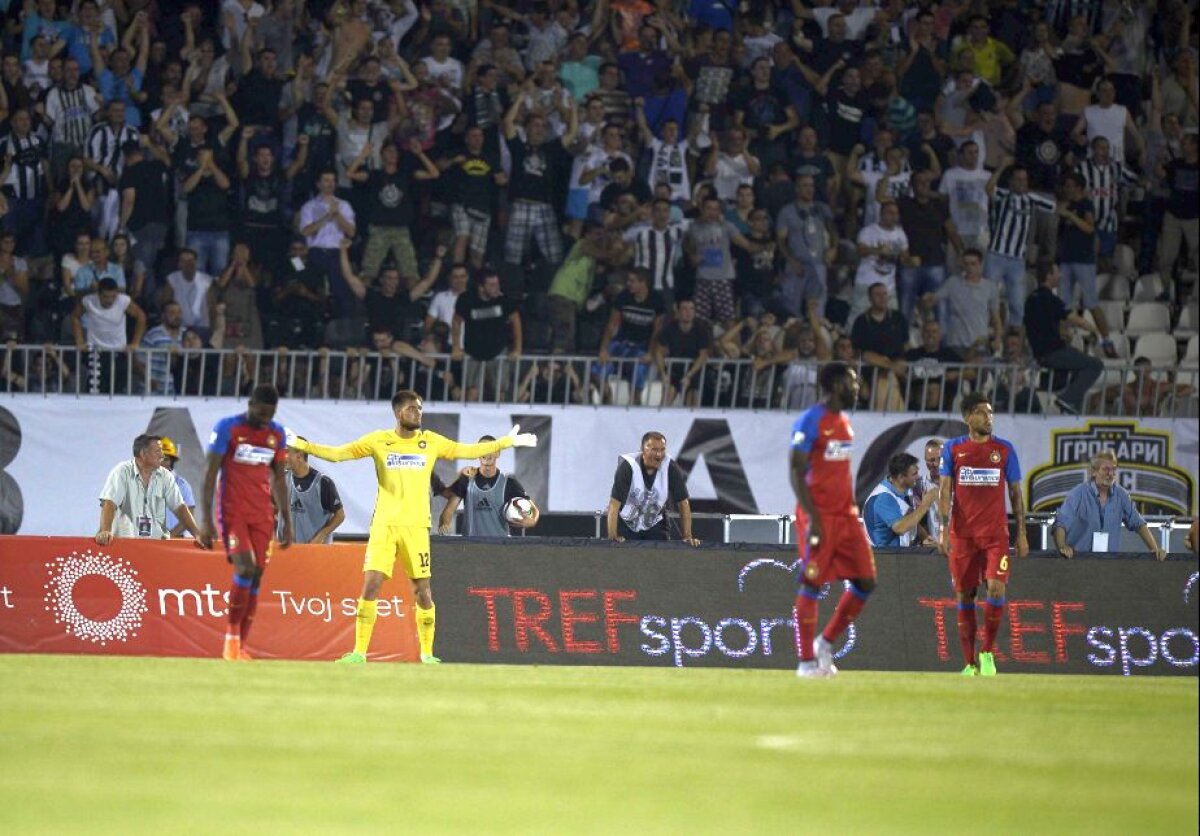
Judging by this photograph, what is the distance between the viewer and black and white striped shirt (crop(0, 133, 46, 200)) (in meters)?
23.9

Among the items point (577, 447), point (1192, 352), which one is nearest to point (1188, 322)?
point (1192, 352)

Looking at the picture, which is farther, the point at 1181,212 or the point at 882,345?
the point at 1181,212

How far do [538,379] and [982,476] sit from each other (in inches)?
288

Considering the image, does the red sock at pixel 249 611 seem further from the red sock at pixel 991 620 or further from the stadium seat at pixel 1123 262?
the stadium seat at pixel 1123 262

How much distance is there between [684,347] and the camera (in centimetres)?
2323

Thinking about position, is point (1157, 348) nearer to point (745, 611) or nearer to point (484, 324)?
point (484, 324)

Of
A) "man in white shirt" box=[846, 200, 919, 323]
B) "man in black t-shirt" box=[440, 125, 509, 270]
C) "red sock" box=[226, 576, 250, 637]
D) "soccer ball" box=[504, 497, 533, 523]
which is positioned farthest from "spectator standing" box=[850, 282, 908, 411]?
"red sock" box=[226, 576, 250, 637]

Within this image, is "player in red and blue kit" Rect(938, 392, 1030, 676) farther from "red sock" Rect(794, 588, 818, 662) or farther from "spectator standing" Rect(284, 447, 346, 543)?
"spectator standing" Rect(284, 447, 346, 543)

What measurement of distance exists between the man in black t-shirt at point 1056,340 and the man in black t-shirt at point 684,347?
13.9 feet

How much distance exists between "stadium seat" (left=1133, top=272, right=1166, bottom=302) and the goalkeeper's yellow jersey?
1335cm

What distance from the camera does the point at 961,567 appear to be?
1686cm

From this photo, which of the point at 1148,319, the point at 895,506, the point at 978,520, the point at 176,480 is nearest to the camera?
the point at 978,520

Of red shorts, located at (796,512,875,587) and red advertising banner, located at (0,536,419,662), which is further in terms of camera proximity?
red advertising banner, located at (0,536,419,662)

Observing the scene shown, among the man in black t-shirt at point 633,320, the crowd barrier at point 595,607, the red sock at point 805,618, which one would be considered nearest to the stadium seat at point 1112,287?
the man in black t-shirt at point 633,320
